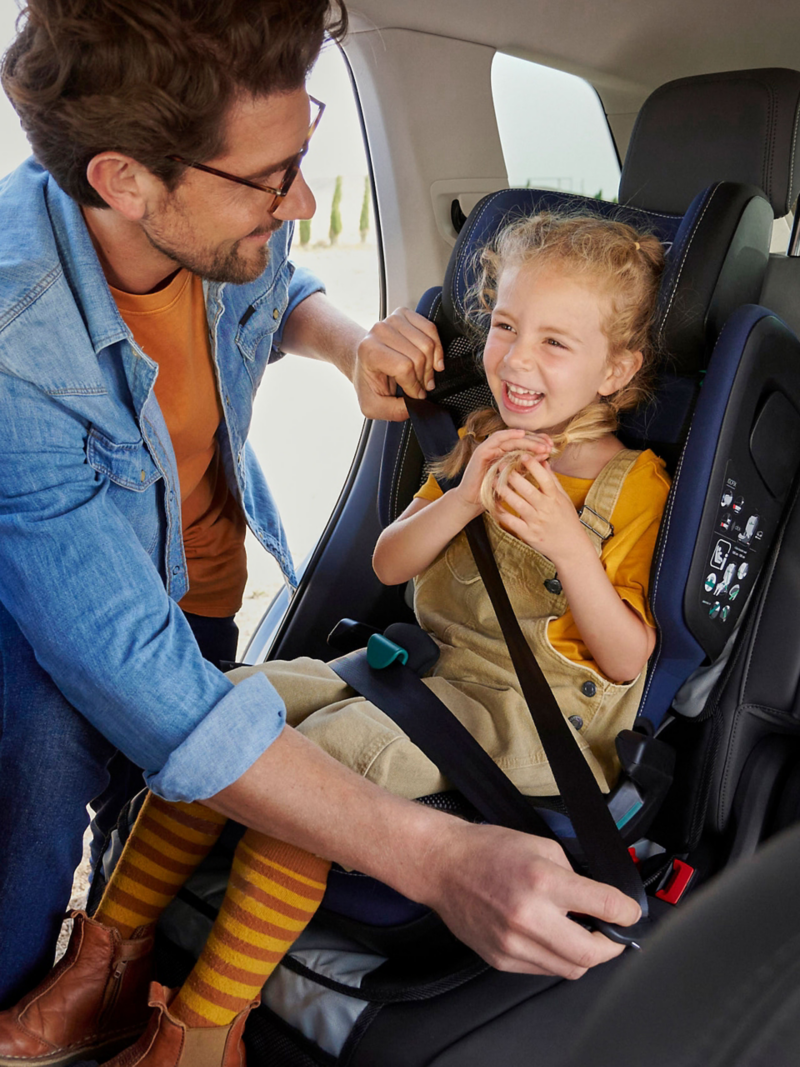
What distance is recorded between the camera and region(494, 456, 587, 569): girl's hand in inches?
53.9

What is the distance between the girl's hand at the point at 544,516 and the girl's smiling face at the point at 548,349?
5.1 inches

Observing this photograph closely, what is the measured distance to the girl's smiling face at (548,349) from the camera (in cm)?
144

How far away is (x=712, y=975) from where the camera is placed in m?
0.38

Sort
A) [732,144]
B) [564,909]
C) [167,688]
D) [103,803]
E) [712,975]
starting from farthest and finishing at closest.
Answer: [103,803]
[732,144]
[167,688]
[564,909]
[712,975]

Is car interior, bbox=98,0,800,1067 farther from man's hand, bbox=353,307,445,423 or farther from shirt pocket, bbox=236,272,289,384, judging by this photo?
shirt pocket, bbox=236,272,289,384

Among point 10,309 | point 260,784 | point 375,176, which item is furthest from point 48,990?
point 375,176

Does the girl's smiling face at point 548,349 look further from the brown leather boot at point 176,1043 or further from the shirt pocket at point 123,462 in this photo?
the brown leather boot at point 176,1043

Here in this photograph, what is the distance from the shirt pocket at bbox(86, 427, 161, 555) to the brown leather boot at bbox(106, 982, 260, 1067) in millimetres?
639

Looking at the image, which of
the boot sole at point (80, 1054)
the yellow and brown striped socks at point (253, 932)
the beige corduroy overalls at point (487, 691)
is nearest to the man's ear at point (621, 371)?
the beige corduroy overalls at point (487, 691)

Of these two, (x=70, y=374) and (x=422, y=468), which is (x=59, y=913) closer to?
(x=70, y=374)

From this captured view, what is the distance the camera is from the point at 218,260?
54.2 inches

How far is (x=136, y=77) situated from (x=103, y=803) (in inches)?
50.8

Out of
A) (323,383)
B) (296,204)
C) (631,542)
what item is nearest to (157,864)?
(631,542)

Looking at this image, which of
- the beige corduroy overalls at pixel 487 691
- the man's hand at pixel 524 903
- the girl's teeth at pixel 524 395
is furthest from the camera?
the girl's teeth at pixel 524 395
